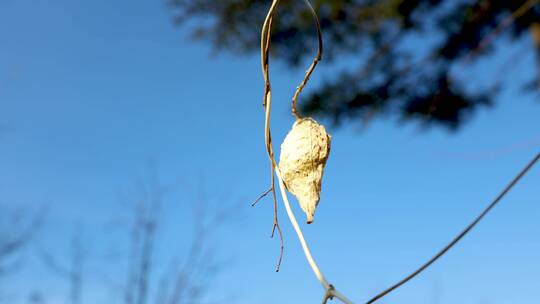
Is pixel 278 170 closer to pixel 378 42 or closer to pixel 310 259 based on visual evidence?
pixel 310 259

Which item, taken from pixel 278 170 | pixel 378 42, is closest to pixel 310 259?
pixel 278 170

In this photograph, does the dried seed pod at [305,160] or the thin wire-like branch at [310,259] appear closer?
the thin wire-like branch at [310,259]

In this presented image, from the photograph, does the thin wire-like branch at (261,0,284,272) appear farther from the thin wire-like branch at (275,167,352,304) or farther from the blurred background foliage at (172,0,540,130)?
the blurred background foliage at (172,0,540,130)

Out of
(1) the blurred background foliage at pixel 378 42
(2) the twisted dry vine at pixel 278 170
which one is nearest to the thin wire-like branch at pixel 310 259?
(2) the twisted dry vine at pixel 278 170

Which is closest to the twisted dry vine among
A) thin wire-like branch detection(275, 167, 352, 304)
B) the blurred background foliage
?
thin wire-like branch detection(275, 167, 352, 304)

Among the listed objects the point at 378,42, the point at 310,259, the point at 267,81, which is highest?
the point at 378,42

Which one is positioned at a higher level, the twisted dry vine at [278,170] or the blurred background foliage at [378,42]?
the blurred background foliage at [378,42]

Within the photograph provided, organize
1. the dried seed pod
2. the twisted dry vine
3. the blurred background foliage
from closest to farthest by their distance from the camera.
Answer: the twisted dry vine, the dried seed pod, the blurred background foliage

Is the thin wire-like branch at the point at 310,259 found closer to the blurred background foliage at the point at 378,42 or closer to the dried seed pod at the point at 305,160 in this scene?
the dried seed pod at the point at 305,160

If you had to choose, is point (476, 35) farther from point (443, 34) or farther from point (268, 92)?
point (268, 92)
